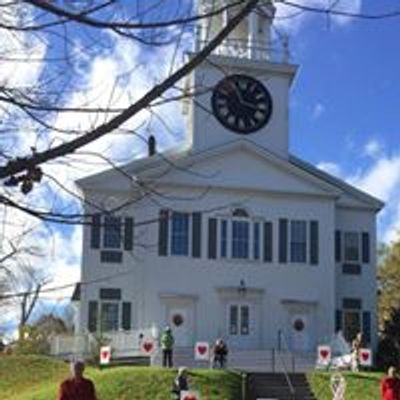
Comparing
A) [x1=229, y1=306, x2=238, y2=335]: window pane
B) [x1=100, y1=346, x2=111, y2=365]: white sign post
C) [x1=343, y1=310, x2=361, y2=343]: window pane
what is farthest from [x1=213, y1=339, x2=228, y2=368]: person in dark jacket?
[x1=343, y1=310, x2=361, y2=343]: window pane

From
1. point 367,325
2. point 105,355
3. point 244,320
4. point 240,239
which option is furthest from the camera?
point 367,325

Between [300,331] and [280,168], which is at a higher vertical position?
[280,168]

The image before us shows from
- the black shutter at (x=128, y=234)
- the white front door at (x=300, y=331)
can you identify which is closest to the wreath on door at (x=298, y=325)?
the white front door at (x=300, y=331)

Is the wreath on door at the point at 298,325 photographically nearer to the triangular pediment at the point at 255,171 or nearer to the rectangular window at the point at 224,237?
the rectangular window at the point at 224,237

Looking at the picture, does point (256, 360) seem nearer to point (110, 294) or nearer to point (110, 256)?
point (110, 294)

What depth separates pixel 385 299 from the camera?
61.1 metres

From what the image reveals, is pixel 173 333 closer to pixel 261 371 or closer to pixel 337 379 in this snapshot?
pixel 261 371

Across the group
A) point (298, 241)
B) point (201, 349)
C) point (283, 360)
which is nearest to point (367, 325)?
point (298, 241)

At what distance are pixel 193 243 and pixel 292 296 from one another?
14.5ft

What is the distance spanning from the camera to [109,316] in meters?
41.7

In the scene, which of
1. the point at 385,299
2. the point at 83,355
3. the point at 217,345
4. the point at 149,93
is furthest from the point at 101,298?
the point at 149,93

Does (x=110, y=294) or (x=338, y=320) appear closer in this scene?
(x=110, y=294)

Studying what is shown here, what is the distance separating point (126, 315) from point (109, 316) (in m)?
0.64

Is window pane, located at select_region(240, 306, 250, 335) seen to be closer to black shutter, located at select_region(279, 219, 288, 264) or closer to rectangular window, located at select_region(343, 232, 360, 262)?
black shutter, located at select_region(279, 219, 288, 264)
